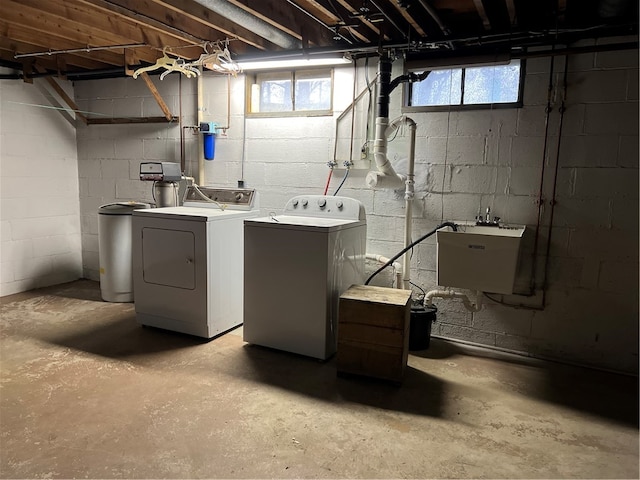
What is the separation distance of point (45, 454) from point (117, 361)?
1031 mm

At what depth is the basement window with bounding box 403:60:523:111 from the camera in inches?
127

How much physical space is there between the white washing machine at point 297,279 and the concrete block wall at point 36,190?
2.82 metres

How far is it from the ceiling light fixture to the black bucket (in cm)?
192

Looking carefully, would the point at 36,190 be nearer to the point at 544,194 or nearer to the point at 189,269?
the point at 189,269

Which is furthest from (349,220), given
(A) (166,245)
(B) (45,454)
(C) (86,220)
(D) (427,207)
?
(C) (86,220)

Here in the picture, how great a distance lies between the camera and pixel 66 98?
4836 millimetres

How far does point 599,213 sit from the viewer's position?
3.04 m

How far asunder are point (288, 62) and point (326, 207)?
3.81ft

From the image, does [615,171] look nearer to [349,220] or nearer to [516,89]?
[516,89]

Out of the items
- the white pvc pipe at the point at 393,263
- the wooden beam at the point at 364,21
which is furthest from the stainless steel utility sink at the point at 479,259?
the wooden beam at the point at 364,21

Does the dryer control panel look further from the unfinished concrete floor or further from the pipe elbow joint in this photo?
the unfinished concrete floor

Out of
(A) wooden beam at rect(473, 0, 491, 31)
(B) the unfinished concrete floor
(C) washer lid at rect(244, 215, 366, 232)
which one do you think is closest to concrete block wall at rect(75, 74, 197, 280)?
(C) washer lid at rect(244, 215, 366, 232)

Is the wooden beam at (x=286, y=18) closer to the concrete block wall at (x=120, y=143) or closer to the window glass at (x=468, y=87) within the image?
the window glass at (x=468, y=87)

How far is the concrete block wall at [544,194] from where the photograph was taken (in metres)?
2.98
